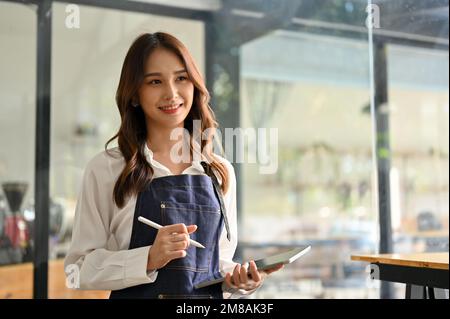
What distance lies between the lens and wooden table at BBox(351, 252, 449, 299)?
4.95ft

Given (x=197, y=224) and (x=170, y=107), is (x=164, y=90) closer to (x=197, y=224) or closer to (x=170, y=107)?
(x=170, y=107)

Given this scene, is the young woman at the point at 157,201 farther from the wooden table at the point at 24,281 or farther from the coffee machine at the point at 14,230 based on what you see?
the coffee machine at the point at 14,230

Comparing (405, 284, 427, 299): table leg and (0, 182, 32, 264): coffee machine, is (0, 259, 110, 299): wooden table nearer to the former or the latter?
(0, 182, 32, 264): coffee machine

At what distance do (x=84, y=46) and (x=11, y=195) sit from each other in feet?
1.91

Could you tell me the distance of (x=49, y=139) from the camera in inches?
82.4

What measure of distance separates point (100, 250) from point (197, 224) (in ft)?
0.66

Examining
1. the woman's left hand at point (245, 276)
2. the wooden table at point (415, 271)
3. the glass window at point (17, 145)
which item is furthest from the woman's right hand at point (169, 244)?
the glass window at point (17, 145)

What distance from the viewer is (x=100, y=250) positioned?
48.9 inches

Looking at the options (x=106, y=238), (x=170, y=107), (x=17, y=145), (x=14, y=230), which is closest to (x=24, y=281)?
(x=14, y=230)

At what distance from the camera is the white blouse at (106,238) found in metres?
1.23

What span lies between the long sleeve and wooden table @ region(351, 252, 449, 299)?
700mm

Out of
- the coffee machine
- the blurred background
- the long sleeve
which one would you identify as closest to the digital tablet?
the long sleeve

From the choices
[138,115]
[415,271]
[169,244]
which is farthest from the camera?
[415,271]

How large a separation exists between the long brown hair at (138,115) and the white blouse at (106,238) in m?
0.02
